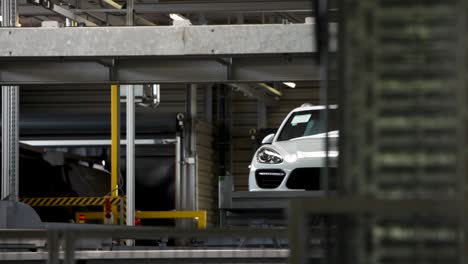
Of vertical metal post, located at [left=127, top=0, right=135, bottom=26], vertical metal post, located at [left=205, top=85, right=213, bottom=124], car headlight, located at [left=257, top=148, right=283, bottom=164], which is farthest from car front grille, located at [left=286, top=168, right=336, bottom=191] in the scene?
vertical metal post, located at [left=205, top=85, right=213, bottom=124]

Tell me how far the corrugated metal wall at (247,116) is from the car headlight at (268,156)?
821 inches

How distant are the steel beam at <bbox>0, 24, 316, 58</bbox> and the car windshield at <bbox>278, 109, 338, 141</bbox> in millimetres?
1322

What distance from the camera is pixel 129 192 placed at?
26.2 m

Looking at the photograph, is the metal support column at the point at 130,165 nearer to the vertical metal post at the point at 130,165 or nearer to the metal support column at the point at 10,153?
the vertical metal post at the point at 130,165

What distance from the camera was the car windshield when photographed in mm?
18547

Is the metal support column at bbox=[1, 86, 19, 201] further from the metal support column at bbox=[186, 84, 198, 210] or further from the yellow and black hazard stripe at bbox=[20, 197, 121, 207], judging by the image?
the metal support column at bbox=[186, 84, 198, 210]

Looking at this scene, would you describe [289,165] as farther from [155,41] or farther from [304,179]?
[155,41]

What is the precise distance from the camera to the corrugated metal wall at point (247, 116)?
3862cm

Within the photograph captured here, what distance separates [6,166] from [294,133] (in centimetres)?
538

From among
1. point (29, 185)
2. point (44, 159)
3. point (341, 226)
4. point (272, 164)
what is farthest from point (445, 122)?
point (29, 185)

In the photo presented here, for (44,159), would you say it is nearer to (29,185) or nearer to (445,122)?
(29,185)

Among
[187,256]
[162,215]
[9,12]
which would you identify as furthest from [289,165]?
[162,215]

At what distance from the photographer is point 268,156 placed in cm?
1747

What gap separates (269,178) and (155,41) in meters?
2.53
